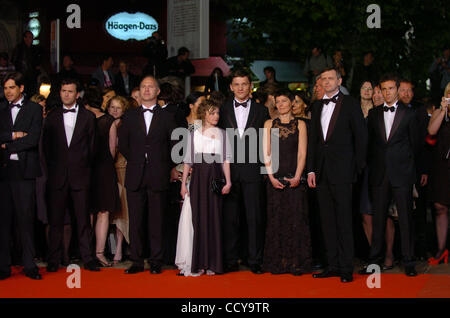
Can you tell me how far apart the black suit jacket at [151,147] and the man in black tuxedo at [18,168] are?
95 cm

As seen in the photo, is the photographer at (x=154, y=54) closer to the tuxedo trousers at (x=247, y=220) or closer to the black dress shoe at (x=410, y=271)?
the tuxedo trousers at (x=247, y=220)

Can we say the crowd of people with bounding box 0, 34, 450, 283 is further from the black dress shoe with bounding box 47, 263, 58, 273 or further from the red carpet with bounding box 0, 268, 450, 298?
the red carpet with bounding box 0, 268, 450, 298

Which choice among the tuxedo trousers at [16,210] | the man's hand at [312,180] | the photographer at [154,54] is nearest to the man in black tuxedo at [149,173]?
the tuxedo trousers at [16,210]

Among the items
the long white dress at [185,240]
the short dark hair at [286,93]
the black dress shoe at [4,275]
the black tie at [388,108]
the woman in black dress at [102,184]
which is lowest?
the black dress shoe at [4,275]

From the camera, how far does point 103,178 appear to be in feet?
27.3

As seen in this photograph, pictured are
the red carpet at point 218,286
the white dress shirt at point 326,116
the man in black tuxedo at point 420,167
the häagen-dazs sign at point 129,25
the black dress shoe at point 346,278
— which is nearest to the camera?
the red carpet at point 218,286

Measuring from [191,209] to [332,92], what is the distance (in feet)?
6.32

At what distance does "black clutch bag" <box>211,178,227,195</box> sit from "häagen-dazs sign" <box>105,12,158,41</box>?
39.8ft

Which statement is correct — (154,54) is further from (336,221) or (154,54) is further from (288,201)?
(336,221)

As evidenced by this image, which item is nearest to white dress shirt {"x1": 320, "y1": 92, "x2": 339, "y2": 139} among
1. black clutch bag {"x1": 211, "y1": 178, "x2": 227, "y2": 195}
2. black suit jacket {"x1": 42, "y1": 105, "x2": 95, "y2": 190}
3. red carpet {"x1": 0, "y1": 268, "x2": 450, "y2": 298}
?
black clutch bag {"x1": 211, "y1": 178, "x2": 227, "y2": 195}

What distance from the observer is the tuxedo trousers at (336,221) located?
24.4 ft

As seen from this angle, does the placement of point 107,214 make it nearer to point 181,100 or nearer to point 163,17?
point 181,100

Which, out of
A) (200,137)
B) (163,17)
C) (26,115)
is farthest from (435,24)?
(26,115)

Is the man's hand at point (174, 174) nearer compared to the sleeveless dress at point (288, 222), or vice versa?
the sleeveless dress at point (288, 222)
